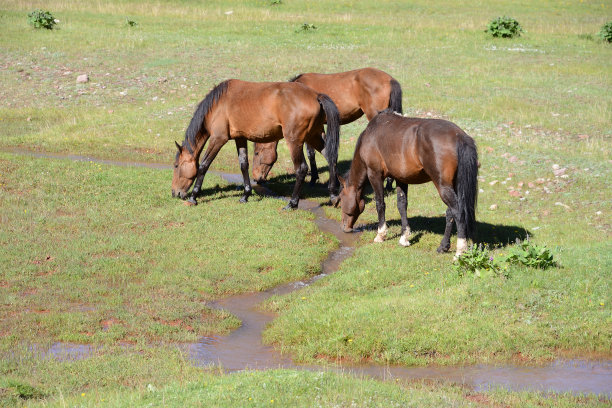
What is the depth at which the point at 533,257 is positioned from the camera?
402 inches

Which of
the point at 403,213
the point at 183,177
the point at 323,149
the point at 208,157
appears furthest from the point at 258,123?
the point at 403,213

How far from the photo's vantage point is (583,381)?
781 centimetres

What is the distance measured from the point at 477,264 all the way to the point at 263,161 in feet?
26.0

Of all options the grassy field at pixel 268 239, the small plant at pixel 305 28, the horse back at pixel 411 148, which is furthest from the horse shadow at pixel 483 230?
the small plant at pixel 305 28

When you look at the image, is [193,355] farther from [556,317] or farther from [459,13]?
[459,13]

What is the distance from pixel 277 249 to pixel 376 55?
60.1 feet

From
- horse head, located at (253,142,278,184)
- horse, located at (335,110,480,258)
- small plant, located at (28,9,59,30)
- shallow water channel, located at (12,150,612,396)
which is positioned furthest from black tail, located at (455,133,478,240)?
small plant, located at (28,9,59,30)

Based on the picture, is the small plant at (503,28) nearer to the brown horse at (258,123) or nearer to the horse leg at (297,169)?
the brown horse at (258,123)

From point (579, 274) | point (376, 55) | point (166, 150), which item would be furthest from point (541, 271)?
point (376, 55)

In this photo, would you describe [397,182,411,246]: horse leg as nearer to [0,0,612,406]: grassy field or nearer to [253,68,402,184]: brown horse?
[0,0,612,406]: grassy field

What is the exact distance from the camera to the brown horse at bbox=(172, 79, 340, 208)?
14.6 meters

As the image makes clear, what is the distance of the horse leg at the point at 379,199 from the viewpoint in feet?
41.2

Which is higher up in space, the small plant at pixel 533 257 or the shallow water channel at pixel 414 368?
the small plant at pixel 533 257

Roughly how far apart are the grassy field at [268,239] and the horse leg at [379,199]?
39cm
